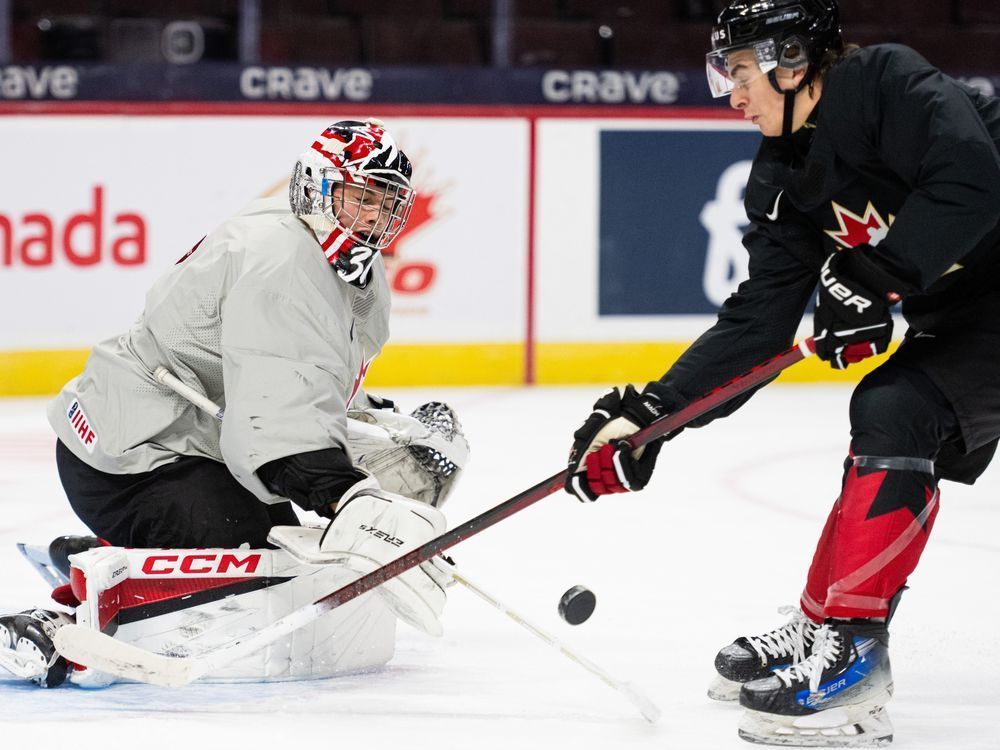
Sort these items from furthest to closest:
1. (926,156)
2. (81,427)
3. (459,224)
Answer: (459,224)
(81,427)
(926,156)

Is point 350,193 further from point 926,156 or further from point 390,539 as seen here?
point 926,156

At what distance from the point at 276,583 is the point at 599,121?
11.4 feet

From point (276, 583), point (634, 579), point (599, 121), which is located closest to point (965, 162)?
point (276, 583)

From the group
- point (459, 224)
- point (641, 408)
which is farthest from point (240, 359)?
point (459, 224)

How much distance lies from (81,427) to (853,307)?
1.22 meters

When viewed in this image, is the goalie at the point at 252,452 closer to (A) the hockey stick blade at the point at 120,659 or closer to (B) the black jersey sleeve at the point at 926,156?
(A) the hockey stick blade at the point at 120,659

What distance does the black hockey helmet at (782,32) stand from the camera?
84.0 inches

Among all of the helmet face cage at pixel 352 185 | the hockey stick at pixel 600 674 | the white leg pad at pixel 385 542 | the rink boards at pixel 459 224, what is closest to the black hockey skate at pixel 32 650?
the white leg pad at pixel 385 542

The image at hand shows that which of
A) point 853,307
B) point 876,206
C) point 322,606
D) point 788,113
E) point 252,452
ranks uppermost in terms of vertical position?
point 788,113

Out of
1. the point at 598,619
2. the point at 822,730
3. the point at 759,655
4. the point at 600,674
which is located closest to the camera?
the point at 822,730

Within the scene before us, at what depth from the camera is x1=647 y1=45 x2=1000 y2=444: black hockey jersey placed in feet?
6.46

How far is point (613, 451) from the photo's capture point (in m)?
2.17

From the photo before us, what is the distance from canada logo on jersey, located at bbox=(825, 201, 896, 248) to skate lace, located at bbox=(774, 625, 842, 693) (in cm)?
54

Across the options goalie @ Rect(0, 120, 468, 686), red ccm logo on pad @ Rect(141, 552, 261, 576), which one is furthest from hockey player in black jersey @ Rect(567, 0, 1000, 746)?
red ccm logo on pad @ Rect(141, 552, 261, 576)
